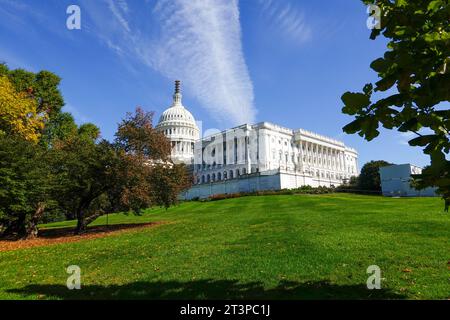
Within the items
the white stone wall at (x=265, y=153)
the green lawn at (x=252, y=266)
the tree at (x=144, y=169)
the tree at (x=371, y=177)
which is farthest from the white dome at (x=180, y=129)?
the green lawn at (x=252, y=266)

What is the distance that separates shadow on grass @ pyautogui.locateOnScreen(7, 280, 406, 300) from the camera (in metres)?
7.72

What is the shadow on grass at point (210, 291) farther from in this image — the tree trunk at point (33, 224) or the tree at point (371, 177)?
the tree at point (371, 177)

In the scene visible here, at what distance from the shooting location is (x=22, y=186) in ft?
73.2

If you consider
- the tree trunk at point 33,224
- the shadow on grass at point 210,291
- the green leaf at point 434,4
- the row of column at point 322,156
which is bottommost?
the shadow on grass at point 210,291

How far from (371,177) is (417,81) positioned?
81.7m

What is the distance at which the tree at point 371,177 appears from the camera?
78.9m

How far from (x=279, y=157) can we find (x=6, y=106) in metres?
91.8

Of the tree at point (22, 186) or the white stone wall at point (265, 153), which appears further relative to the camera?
the white stone wall at point (265, 153)

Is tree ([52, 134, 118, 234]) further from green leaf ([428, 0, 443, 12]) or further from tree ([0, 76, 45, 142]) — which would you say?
green leaf ([428, 0, 443, 12])

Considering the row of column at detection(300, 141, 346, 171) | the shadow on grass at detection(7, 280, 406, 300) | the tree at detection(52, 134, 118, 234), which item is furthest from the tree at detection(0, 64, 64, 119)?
the row of column at detection(300, 141, 346, 171)

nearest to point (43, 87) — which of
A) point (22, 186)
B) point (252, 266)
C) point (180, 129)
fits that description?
point (22, 186)

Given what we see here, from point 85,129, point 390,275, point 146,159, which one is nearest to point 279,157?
point 85,129

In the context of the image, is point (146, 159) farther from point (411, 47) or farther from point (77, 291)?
point (411, 47)

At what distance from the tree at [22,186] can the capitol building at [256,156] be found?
64.8 meters
